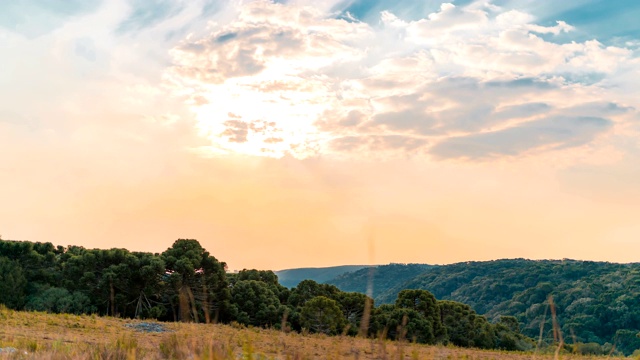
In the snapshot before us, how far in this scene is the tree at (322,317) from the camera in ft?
171

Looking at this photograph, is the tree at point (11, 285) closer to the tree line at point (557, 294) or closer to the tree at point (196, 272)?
the tree at point (196, 272)

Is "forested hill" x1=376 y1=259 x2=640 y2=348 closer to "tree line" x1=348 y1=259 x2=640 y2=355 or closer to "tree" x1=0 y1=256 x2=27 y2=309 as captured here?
"tree line" x1=348 y1=259 x2=640 y2=355

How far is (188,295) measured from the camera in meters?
47.9

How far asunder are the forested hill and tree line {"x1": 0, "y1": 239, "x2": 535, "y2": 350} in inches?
1008

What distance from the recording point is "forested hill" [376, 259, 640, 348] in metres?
107

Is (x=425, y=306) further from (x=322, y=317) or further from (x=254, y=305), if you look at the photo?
(x=254, y=305)

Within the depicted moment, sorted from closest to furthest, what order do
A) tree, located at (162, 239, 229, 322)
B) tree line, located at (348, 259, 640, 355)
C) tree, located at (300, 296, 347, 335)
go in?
tree, located at (300, 296, 347, 335)
tree, located at (162, 239, 229, 322)
tree line, located at (348, 259, 640, 355)

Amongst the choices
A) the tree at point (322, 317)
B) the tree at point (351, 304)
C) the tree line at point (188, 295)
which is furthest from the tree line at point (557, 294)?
the tree at point (322, 317)

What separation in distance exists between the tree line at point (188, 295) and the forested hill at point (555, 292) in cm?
2561

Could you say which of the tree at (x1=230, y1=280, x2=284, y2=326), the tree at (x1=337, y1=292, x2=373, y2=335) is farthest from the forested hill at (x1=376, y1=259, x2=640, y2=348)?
the tree at (x1=230, y1=280, x2=284, y2=326)

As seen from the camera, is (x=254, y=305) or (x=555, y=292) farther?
(x=555, y=292)

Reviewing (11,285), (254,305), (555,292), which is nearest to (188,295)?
(254,305)

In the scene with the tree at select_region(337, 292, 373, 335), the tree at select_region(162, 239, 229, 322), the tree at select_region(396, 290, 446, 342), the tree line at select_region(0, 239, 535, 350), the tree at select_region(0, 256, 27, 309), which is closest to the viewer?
the tree line at select_region(0, 239, 535, 350)

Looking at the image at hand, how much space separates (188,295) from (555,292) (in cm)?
10521
